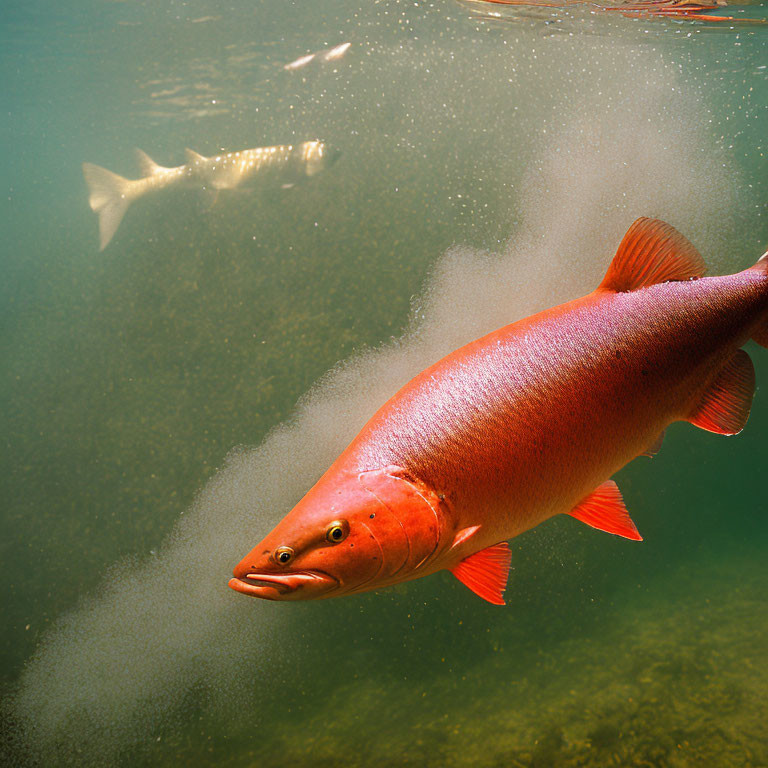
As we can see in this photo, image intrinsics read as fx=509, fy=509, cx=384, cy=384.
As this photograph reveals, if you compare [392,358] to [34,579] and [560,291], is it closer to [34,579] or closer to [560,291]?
[560,291]

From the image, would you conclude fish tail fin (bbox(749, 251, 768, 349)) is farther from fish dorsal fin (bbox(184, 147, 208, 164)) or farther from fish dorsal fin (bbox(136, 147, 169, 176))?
fish dorsal fin (bbox(136, 147, 169, 176))

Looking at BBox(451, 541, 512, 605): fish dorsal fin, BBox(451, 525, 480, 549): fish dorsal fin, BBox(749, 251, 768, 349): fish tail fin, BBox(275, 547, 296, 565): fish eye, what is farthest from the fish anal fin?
BBox(275, 547, 296, 565): fish eye

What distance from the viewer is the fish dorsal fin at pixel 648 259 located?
1335mm

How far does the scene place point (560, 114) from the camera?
216 cm

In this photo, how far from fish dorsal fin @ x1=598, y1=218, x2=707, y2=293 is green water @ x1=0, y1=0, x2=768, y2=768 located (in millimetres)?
670

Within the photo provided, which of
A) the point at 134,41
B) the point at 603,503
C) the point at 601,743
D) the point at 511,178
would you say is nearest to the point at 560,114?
the point at 511,178

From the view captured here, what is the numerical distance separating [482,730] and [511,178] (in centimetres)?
208

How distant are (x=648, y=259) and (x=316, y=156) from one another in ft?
4.44

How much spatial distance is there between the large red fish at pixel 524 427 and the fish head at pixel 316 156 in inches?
48.6

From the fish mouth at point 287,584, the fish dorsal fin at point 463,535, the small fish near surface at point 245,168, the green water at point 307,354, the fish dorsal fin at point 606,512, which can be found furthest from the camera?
the small fish near surface at point 245,168

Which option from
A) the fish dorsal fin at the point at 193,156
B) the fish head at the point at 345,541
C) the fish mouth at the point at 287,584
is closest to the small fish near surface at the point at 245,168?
the fish dorsal fin at the point at 193,156

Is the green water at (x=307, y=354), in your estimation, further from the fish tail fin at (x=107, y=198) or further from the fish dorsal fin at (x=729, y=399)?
the fish dorsal fin at (x=729, y=399)

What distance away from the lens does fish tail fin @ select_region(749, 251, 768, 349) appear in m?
1.35

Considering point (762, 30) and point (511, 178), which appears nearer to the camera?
point (511, 178)
